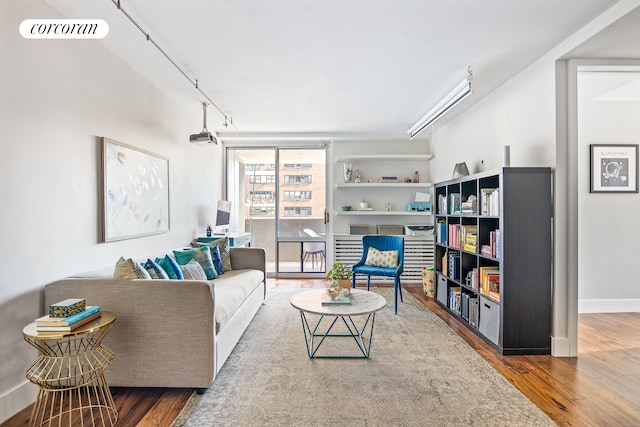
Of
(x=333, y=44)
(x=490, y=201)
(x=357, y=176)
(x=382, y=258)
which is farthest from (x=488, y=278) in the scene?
(x=357, y=176)

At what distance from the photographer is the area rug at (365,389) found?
1971 millimetres

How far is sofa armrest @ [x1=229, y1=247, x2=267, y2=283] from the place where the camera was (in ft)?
14.2

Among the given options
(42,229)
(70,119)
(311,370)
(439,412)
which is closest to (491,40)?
(439,412)

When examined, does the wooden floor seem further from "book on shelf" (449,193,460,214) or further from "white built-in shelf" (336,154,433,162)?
"white built-in shelf" (336,154,433,162)

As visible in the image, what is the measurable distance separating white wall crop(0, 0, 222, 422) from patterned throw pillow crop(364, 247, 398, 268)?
2807mm

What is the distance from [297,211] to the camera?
6285 millimetres

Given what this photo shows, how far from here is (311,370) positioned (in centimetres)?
257

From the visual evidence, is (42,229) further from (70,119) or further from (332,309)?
(332,309)

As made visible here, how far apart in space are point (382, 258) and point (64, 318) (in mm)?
3483

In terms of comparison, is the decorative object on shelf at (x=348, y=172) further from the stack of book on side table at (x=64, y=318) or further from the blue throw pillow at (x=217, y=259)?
the stack of book on side table at (x=64, y=318)

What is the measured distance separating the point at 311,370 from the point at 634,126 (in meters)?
4.55

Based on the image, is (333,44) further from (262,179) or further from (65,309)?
(262,179)

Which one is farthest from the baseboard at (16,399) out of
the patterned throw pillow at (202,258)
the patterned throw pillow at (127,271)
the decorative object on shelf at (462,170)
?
the decorative object on shelf at (462,170)

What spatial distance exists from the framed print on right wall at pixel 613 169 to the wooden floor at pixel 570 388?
1.67m
